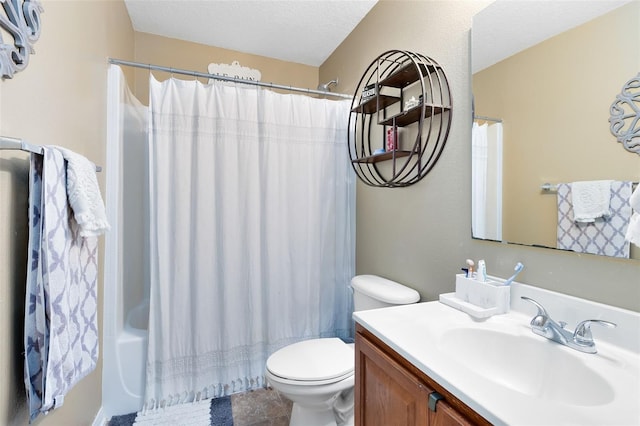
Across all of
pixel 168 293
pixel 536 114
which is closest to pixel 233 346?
pixel 168 293

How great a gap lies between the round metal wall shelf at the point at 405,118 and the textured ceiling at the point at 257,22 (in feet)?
1.72

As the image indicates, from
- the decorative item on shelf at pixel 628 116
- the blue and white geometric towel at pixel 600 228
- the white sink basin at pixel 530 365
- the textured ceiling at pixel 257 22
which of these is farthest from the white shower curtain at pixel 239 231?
the decorative item on shelf at pixel 628 116

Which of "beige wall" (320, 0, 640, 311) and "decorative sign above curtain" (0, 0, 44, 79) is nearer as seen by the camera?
"decorative sign above curtain" (0, 0, 44, 79)

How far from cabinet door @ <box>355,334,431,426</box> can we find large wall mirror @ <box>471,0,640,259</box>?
63cm

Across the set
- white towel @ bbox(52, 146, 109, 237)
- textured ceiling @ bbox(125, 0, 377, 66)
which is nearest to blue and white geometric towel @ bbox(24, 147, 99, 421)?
white towel @ bbox(52, 146, 109, 237)

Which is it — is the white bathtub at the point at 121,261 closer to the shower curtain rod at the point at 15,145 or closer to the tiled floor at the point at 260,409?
the tiled floor at the point at 260,409

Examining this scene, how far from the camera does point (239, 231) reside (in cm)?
183

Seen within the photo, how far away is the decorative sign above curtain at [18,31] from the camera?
2.35 ft

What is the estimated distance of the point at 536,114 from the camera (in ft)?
3.26

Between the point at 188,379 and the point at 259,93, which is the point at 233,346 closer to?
the point at 188,379

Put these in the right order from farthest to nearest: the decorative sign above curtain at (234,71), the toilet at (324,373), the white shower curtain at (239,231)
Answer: the decorative sign above curtain at (234,71)
the white shower curtain at (239,231)
the toilet at (324,373)

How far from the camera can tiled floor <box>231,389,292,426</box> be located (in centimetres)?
160

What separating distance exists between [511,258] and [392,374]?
0.63 meters

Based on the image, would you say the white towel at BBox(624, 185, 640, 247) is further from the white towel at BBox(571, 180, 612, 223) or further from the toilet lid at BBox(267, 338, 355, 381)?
the toilet lid at BBox(267, 338, 355, 381)
